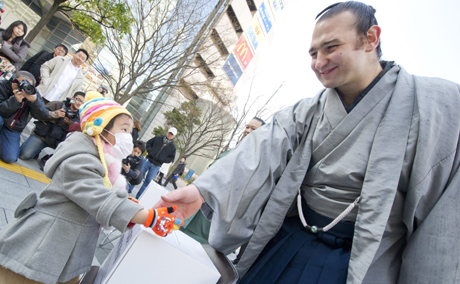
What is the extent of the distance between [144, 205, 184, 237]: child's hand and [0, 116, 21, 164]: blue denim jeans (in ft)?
12.9

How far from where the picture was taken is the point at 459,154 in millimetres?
1115

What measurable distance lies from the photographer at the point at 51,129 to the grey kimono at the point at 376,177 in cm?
458

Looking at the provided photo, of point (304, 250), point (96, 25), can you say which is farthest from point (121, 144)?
point (96, 25)

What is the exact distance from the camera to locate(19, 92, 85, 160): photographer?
4.60m

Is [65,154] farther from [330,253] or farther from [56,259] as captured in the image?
[330,253]

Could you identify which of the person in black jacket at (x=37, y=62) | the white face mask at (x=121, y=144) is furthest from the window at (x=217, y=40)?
the white face mask at (x=121, y=144)

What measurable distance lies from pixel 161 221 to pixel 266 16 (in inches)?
1220

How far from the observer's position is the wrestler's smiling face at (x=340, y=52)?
A: 1.32m

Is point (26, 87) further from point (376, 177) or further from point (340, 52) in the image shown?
point (376, 177)

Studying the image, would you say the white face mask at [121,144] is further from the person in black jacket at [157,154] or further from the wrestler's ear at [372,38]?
the person in black jacket at [157,154]

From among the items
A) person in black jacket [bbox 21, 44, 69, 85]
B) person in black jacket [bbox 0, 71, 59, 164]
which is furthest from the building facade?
person in black jacket [bbox 0, 71, 59, 164]

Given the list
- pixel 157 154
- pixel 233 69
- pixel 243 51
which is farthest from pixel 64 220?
pixel 243 51

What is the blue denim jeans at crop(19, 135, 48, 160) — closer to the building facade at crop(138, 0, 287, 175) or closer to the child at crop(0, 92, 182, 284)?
the child at crop(0, 92, 182, 284)

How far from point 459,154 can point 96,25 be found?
25.1 ft
